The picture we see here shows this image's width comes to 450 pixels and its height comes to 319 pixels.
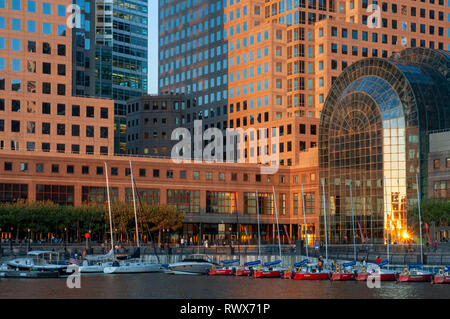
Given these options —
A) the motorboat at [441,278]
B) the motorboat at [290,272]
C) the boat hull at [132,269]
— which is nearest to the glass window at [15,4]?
the boat hull at [132,269]

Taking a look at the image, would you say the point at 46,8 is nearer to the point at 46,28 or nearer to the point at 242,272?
the point at 46,28

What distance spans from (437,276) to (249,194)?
302 ft

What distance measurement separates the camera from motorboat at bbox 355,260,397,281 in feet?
311

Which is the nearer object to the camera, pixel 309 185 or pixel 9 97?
pixel 9 97

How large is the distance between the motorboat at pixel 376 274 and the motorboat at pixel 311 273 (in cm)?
391

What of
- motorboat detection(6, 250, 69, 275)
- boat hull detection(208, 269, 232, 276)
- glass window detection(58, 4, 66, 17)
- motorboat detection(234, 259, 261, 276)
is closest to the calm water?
motorboat detection(6, 250, 69, 275)

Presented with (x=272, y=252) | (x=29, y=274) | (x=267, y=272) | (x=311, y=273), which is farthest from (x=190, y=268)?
(x=272, y=252)

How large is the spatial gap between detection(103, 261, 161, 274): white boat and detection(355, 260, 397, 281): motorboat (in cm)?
2882

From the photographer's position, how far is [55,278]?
103062 millimetres

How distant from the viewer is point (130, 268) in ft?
360

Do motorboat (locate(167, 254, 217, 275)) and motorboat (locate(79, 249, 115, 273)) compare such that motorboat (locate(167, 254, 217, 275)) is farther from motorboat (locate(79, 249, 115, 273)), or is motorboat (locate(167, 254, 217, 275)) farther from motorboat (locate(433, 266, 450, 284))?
motorboat (locate(433, 266, 450, 284))

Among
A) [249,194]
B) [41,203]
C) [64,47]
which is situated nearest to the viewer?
[41,203]
